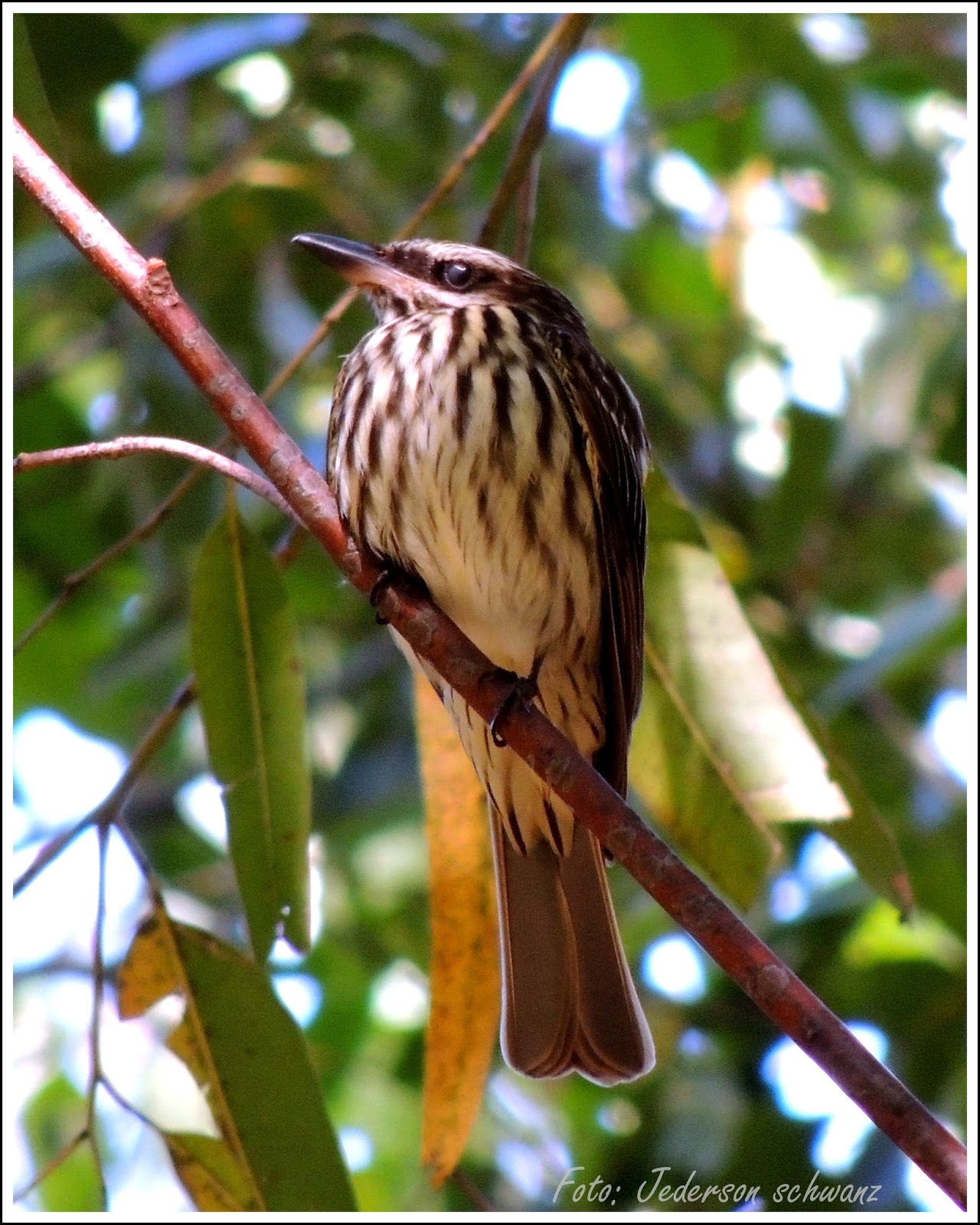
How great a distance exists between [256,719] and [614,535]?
1.93ft

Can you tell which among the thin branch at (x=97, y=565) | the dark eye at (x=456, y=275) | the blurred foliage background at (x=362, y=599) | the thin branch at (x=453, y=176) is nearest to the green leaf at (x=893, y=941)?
the blurred foliage background at (x=362, y=599)

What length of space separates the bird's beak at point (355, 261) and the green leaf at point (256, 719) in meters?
0.43

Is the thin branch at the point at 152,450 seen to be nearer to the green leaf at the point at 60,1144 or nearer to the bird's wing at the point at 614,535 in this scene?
the bird's wing at the point at 614,535

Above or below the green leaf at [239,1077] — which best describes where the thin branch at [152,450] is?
above

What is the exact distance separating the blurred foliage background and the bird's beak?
2.22 ft

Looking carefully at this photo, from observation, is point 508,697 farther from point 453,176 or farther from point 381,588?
point 453,176

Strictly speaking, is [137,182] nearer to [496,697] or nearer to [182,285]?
[182,285]

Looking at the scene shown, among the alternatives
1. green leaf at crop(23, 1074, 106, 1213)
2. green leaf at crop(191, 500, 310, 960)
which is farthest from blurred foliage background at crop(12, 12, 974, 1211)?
green leaf at crop(191, 500, 310, 960)

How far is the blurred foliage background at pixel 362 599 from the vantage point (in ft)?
11.1

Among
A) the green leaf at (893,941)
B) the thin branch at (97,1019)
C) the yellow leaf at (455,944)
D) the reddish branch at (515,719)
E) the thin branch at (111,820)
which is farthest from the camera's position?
the green leaf at (893,941)

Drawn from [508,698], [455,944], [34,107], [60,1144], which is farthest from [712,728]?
[60,1144]

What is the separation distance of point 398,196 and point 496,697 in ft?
8.65

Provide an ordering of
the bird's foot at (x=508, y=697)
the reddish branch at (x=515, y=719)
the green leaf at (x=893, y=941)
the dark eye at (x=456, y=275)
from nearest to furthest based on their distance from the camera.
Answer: the reddish branch at (x=515, y=719) < the bird's foot at (x=508, y=697) < the dark eye at (x=456, y=275) < the green leaf at (x=893, y=941)

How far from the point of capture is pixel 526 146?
2.65 metres
